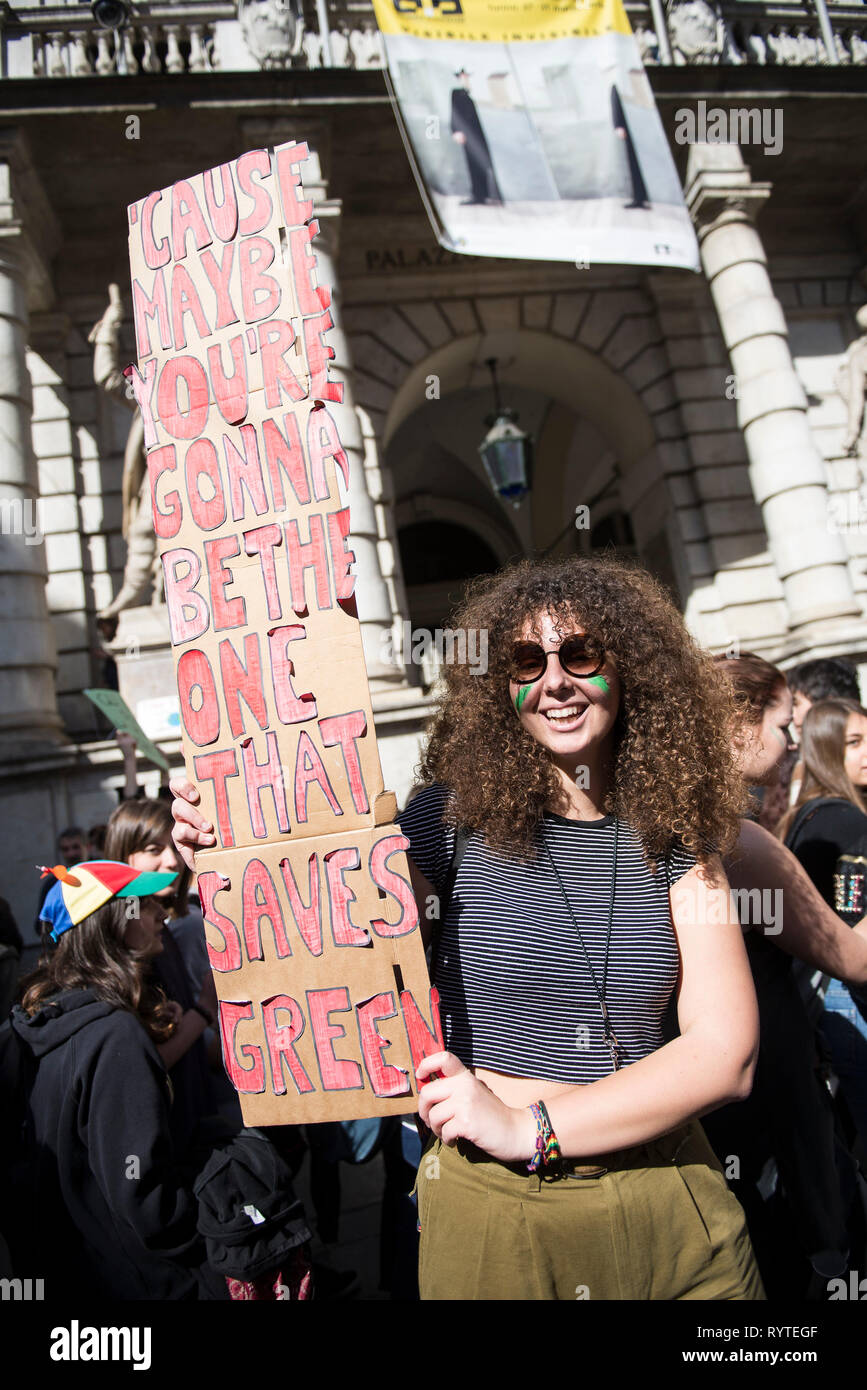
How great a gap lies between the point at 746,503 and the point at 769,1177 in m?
9.25

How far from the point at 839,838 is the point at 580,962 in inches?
52.8

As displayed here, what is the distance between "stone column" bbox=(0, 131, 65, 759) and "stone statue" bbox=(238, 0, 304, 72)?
7.45 ft

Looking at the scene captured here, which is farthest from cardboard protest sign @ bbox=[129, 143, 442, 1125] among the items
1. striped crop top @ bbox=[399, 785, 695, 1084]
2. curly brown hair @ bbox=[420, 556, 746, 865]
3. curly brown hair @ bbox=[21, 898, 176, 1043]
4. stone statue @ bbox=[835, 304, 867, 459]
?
stone statue @ bbox=[835, 304, 867, 459]

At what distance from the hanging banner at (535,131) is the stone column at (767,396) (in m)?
1.53

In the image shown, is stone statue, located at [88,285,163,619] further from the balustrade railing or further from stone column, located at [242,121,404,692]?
the balustrade railing

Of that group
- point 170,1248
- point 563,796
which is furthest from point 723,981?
point 170,1248

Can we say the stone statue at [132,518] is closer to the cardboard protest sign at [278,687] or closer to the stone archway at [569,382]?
the stone archway at [569,382]

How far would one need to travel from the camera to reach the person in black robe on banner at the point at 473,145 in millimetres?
7316

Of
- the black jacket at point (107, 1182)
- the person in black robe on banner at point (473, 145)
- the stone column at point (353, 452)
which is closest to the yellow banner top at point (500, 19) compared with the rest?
the person in black robe on banner at point (473, 145)

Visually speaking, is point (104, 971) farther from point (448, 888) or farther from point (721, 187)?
point (721, 187)

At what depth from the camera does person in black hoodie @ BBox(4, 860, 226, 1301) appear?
202 cm

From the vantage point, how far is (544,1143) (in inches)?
56.2

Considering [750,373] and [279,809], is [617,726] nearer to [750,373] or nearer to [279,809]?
[279,809]

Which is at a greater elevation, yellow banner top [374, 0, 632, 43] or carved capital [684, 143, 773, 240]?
yellow banner top [374, 0, 632, 43]
